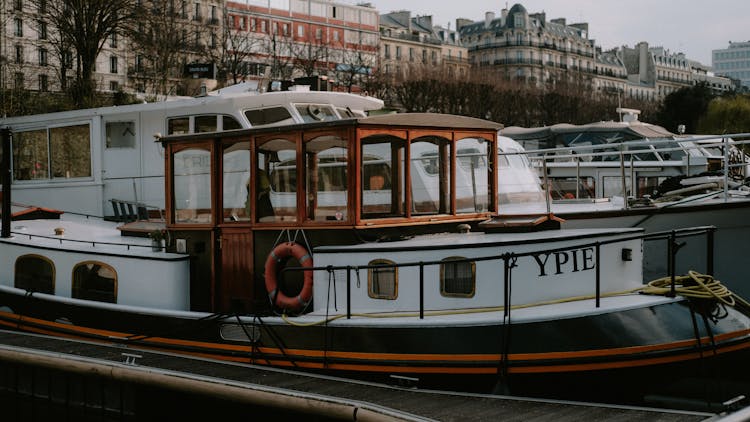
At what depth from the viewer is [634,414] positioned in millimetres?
7039

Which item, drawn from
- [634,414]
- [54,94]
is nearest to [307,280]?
[634,414]

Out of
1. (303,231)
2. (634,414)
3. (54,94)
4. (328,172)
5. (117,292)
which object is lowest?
(634,414)

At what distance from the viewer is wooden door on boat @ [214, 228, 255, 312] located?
933cm

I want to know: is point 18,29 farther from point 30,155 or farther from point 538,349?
point 538,349

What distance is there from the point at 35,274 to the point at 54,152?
10.9ft

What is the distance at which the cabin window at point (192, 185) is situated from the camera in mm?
9531

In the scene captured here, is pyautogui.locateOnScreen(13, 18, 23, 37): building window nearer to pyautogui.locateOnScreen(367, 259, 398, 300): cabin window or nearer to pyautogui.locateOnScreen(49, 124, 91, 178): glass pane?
pyautogui.locateOnScreen(49, 124, 91, 178): glass pane

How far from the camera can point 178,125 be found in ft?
42.9

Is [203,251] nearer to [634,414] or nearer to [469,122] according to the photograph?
[469,122]

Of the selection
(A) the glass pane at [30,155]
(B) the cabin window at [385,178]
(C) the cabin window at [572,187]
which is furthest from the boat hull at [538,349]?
(C) the cabin window at [572,187]

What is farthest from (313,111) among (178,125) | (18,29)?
(18,29)

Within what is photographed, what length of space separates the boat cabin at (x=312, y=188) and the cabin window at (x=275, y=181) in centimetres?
1

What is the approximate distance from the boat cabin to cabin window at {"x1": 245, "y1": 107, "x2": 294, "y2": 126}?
3.13m

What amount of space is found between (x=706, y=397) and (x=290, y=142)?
189 inches
